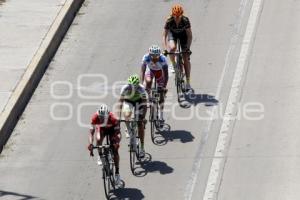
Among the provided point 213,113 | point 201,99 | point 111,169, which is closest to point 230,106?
point 213,113

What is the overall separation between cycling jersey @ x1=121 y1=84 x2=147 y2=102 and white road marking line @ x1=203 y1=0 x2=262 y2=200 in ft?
6.32

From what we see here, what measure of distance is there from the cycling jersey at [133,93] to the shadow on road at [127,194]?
179 cm

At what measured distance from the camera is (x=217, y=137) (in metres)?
21.4

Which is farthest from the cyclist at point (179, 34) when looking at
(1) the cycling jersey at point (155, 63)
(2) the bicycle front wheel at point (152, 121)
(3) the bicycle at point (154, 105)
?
(2) the bicycle front wheel at point (152, 121)

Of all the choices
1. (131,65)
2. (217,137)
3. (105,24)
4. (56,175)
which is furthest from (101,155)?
(105,24)

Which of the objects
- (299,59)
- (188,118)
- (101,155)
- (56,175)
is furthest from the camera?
(299,59)

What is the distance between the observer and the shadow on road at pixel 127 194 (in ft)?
63.6

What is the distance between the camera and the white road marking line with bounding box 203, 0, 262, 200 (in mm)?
19688

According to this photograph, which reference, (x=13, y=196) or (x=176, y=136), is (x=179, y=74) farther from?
(x=13, y=196)

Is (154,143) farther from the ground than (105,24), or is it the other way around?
(105,24)

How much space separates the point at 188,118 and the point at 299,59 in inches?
145

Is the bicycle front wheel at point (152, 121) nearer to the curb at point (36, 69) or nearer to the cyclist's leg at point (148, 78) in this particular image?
the cyclist's leg at point (148, 78)

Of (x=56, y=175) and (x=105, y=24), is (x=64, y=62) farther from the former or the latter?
(x=56, y=175)

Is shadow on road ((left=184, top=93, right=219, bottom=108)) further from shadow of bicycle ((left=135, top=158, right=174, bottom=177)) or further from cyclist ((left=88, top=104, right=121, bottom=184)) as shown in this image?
cyclist ((left=88, top=104, right=121, bottom=184))
